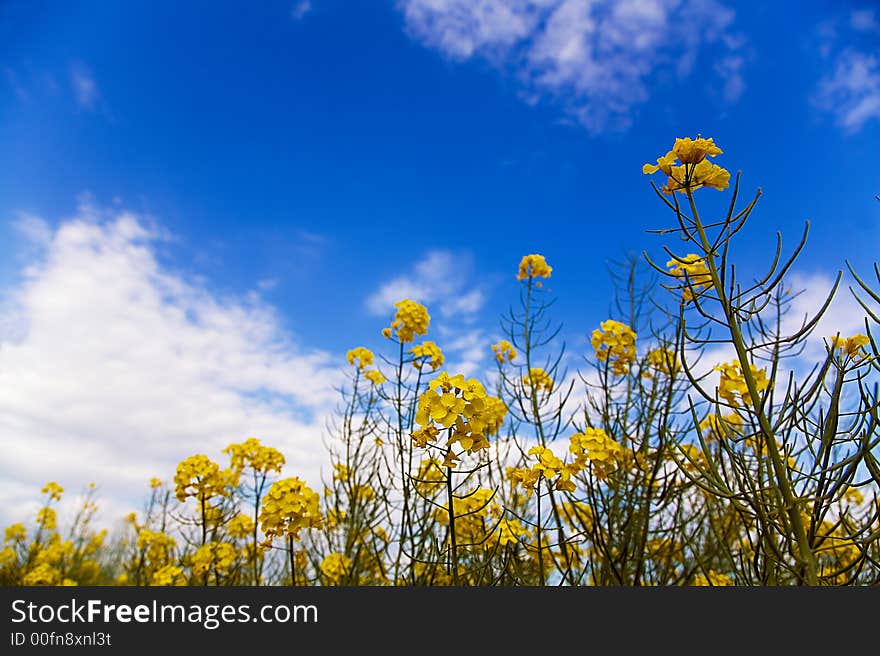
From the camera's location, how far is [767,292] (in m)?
1.39

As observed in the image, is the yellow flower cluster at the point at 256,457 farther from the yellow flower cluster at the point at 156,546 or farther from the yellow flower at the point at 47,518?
the yellow flower at the point at 47,518

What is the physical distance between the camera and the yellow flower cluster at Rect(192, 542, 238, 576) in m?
3.69

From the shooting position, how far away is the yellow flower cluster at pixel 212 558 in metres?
3.69

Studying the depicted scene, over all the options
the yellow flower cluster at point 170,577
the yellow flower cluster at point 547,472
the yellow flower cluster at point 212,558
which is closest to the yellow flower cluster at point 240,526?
the yellow flower cluster at point 212,558

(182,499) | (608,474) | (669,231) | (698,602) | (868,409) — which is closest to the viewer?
(868,409)

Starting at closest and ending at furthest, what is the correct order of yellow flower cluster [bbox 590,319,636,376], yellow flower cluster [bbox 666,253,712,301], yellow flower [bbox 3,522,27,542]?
yellow flower cluster [bbox 666,253,712,301]
yellow flower cluster [bbox 590,319,636,376]
yellow flower [bbox 3,522,27,542]

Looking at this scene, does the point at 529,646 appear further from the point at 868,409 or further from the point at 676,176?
the point at 676,176

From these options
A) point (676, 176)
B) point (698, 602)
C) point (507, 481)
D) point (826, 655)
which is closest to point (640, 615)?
point (698, 602)

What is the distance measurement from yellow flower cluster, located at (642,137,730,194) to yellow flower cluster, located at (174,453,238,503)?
135 inches

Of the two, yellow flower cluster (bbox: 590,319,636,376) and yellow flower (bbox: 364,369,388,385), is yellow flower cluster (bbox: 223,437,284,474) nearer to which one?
yellow flower (bbox: 364,369,388,385)

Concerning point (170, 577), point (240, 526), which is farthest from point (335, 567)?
point (170, 577)

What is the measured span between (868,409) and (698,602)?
2.05ft

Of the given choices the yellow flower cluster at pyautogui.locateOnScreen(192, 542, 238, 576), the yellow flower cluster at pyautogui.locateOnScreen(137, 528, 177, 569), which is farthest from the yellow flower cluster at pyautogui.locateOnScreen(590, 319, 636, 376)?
the yellow flower cluster at pyautogui.locateOnScreen(137, 528, 177, 569)

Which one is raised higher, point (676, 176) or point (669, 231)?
point (676, 176)
